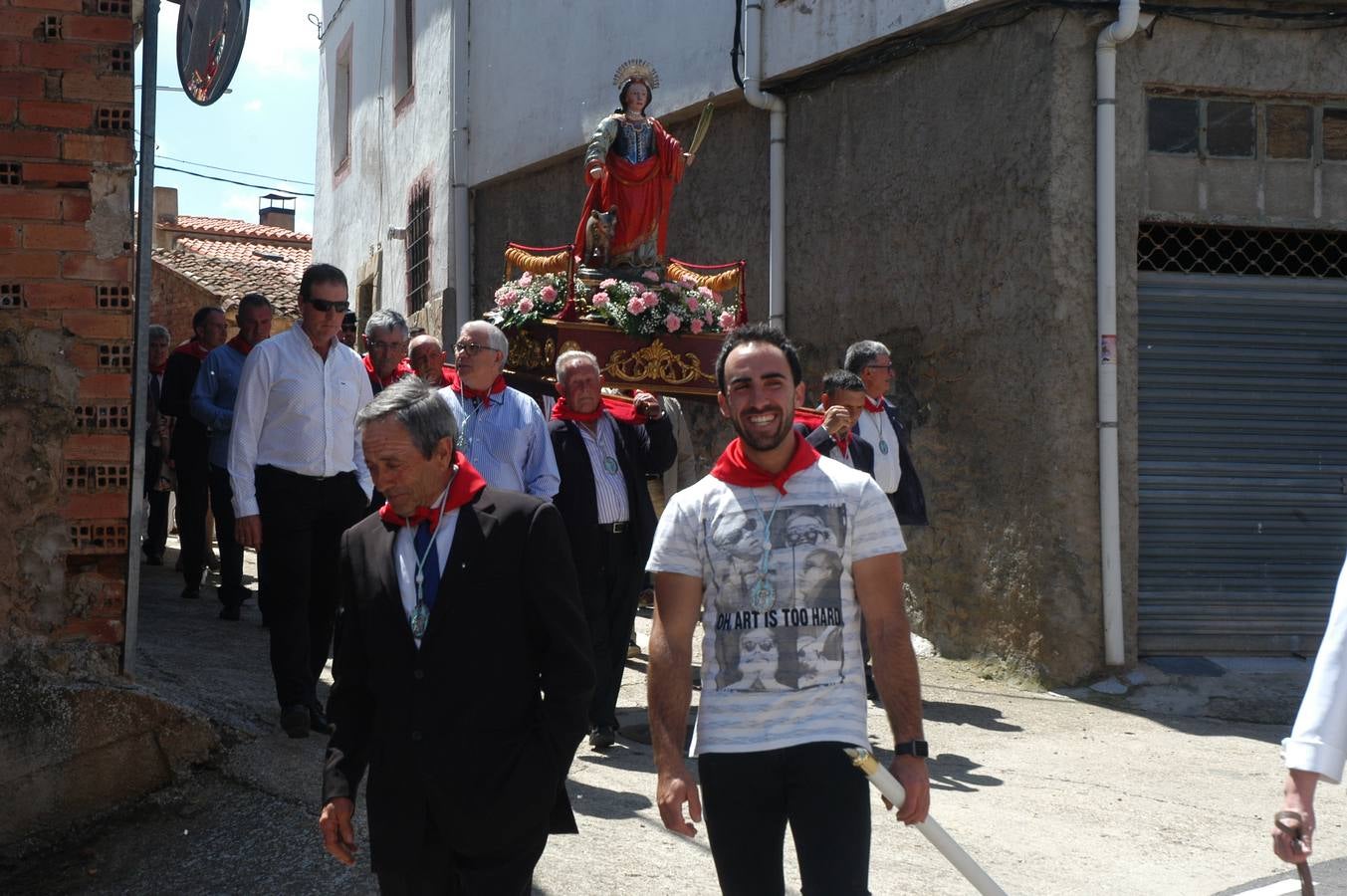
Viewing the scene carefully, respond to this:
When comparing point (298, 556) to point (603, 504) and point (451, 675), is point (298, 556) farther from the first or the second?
point (451, 675)

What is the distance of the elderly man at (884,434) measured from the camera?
8.41 meters

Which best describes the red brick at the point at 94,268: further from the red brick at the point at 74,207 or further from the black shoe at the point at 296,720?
the black shoe at the point at 296,720

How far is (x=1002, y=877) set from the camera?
570 cm

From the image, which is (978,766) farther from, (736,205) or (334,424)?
(736,205)

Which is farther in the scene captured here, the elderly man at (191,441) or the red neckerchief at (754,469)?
the elderly man at (191,441)

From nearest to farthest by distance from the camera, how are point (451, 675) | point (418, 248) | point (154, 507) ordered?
1. point (451, 675)
2. point (154, 507)
3. point (418, 248)

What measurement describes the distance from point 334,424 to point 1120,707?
17.0 ft

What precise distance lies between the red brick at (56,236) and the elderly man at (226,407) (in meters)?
2.98

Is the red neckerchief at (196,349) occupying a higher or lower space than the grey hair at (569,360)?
higher

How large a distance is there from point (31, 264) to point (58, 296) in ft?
0.50

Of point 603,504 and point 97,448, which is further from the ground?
point 97,448

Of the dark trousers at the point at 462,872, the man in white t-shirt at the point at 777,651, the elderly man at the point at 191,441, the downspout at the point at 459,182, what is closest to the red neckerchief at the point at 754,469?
the man in white t-shirt at the point at 777,651

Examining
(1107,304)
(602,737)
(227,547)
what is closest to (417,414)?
(602,737)

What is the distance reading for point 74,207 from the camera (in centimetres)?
597
